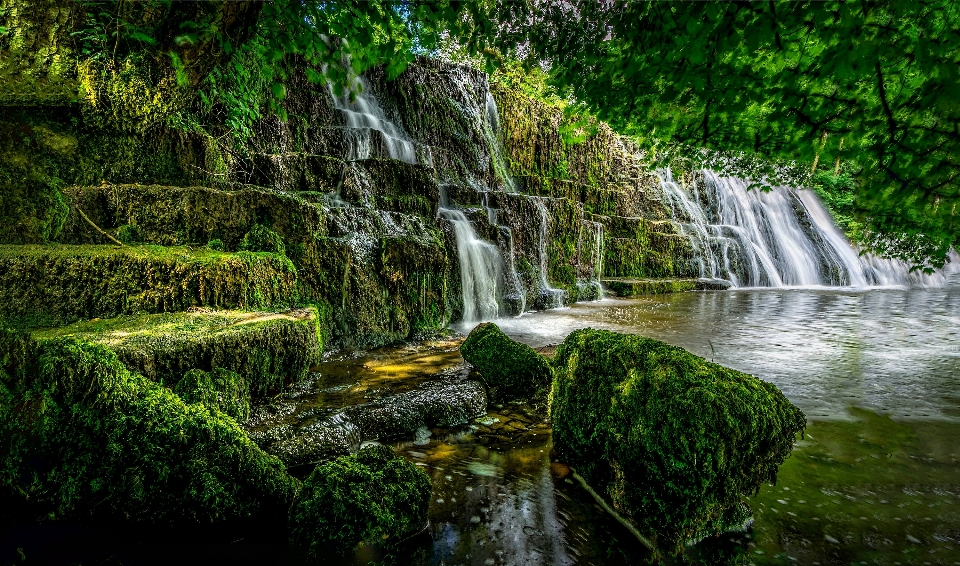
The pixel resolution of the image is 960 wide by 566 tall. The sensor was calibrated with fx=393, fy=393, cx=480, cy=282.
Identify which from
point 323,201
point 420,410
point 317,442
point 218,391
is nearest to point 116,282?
point 218,391

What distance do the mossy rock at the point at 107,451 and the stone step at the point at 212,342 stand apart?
1.44 feet

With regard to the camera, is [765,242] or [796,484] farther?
[765,242]

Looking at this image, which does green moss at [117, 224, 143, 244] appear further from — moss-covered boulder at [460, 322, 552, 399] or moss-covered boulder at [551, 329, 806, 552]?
moss-covered boulder at [551, 329, 806, 552]

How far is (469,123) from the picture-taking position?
15.6 m

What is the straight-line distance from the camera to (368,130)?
1193cm

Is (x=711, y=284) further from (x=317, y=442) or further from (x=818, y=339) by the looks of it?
(x=317, y=442)

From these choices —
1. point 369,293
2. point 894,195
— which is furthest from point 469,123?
point 894,195

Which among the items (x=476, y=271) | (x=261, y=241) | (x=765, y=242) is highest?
(x=765, y=242)

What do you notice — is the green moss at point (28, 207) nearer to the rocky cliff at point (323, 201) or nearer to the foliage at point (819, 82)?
the rocky cliff at point (323, 201)

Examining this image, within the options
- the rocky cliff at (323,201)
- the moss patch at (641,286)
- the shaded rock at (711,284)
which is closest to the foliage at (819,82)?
the rocky cliff at (323,201)

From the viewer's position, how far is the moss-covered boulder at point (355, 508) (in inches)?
80.7

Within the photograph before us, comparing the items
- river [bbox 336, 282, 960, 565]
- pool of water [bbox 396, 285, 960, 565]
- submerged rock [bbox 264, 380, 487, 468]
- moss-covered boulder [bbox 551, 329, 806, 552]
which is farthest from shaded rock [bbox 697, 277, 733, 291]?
moss-covered boulder [bbox 551, 329, 806, 552]

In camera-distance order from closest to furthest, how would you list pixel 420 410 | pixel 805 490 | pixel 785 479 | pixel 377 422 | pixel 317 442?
pixel 805 490 → pixel 785 479 → pixel 317 442 → pixel 377 422 → pixel 420 410

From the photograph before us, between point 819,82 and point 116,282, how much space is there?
562 centimetres
